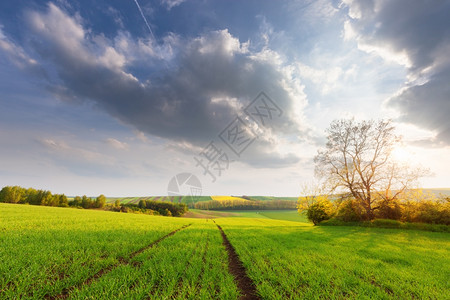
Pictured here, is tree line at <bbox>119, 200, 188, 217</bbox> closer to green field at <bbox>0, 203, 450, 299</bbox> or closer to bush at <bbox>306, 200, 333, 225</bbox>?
bush at <bbox>306, 200, 333, 225</bbox>

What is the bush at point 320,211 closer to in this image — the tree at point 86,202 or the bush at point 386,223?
the bush at point 386,223

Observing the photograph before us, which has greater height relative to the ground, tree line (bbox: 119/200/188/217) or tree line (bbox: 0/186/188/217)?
tree line (bbox: 0/186/188/217)

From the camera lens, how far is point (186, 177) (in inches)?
2569

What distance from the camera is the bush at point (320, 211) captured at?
83.9ft

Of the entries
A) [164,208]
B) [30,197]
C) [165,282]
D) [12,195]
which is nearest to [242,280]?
[165,282]

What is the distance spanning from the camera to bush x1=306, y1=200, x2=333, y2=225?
83.9 feet

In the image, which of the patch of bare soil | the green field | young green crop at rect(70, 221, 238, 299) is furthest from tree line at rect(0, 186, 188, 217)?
the patch of bare soil

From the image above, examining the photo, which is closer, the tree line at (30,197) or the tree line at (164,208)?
the tree line at (30,197)

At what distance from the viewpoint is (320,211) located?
2594cm

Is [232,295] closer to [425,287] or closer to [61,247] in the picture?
[425,287]

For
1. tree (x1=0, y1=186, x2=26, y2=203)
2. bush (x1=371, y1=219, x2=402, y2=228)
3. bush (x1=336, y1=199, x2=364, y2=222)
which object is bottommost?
bush (x1=371, y1=219, x2=402, y2=228)

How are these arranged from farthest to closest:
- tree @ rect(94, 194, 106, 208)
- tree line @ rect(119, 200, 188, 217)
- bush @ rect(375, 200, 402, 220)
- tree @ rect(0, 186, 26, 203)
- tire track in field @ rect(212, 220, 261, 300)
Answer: tree line @ rect(119, 200, 188, 217)
tree @ rect(94, 194, 106, 208)
tree @ rect(0, 186, 26, 203)
bush @ rect(375, 200, 402, 220)
tire track in field @ rect(212, 220, 261, 300)

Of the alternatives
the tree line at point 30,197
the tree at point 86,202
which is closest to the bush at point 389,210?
the tree line at point 30,197

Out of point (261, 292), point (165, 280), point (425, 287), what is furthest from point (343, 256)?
point (165, 280)
